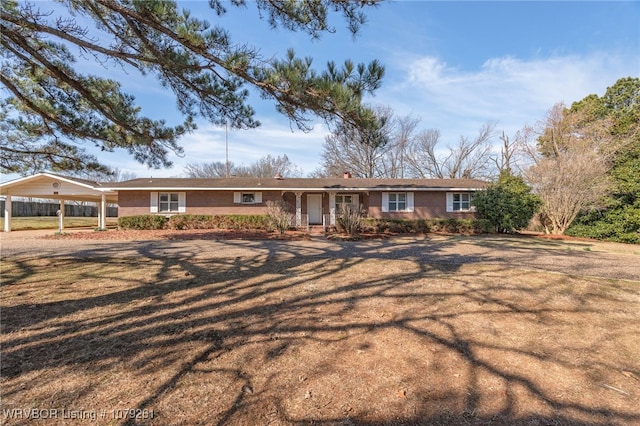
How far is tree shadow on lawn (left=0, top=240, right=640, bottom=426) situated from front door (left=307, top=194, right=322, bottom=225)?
44.3 ft

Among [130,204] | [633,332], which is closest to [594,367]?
[633,332]

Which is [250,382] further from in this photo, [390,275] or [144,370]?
[390,275]

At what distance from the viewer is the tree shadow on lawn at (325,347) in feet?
8.06

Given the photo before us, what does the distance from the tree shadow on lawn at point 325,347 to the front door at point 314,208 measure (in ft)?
44.3

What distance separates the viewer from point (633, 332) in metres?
3.82

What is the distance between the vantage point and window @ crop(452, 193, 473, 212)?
732 inches

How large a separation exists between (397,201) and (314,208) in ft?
16.6

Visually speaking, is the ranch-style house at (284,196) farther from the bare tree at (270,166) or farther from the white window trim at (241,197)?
the bare tree at (270,166)

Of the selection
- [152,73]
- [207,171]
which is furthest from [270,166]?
[152,73]

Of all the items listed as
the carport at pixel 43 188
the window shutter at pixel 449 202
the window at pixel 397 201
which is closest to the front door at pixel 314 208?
the window at pixel 397 201

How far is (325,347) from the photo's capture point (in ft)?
11.1

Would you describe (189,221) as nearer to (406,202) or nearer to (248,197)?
(248,197)

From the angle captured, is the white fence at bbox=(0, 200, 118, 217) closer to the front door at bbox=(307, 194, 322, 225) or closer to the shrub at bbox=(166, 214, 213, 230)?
the shrub at bbox=(166, 214, 213, 230)

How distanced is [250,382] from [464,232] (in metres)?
16.0
